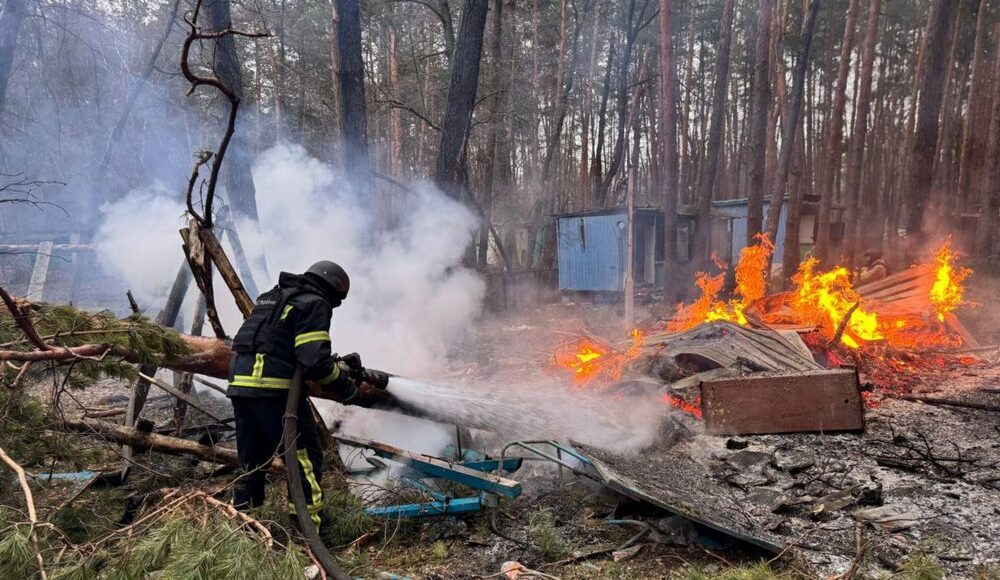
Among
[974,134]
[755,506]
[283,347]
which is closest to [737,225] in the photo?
[974,134]

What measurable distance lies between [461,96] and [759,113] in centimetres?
700

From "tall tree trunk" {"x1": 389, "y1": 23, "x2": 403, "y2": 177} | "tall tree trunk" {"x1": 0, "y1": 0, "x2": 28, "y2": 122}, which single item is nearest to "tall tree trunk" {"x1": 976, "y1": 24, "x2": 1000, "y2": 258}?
"tall tree trunk" {"x1": 389, "y1": 23, "x2": 403, "y2": 177}

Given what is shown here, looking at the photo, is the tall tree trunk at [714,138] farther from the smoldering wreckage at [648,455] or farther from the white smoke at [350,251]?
the smoldering wreckage at [648,455]

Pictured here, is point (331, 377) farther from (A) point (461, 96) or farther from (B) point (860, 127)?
(B) point (860, 127)

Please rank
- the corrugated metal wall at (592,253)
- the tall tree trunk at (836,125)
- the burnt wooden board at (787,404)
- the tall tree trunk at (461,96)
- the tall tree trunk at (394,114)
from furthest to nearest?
the tall tree trunk at (394,114), the corrugated metal wall at (592,253), the tall tree trunk at (836,125), the tall tree trunk at (461,96), the burnt wooden board at (787,404)

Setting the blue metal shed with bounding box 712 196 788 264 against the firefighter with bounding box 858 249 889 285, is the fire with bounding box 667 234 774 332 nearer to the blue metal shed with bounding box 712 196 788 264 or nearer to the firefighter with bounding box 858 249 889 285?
the firefighter with bounding box 858 249 889 285

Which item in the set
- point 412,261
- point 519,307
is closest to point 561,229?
point 519,307

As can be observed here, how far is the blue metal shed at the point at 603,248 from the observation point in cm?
1738

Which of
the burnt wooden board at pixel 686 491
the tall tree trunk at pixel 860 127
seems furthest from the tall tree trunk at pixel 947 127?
the burnt wooden board at pixel 686 491

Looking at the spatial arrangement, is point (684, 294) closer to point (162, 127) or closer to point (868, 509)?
point (868, 509)

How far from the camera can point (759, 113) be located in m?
12.6

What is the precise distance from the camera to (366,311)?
9.62 meters

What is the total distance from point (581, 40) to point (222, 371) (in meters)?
23.6

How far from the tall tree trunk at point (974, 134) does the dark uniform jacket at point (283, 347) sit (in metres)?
19.0
